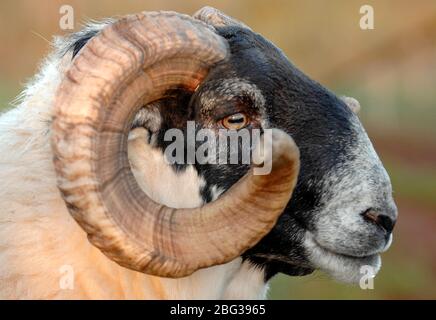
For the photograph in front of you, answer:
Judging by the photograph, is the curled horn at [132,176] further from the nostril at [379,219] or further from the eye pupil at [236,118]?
the nostril at [379,219]

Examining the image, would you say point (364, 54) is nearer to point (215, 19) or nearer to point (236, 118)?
point (215, 19)

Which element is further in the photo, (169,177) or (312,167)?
(169,177)

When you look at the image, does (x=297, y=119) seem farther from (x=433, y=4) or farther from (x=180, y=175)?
(x=433, y=4)

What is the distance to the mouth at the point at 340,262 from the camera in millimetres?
5281

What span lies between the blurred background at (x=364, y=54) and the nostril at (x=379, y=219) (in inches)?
520

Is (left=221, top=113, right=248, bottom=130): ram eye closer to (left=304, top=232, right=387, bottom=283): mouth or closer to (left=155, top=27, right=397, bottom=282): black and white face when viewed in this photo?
(left=155, top=27, right=397, bottom=282): black and white face

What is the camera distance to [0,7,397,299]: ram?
15.5ft

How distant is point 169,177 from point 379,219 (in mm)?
1344

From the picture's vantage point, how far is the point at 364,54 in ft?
79.0

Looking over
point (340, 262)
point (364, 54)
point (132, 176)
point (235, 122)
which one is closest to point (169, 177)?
point (132, 176)

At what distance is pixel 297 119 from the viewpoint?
5.26 m

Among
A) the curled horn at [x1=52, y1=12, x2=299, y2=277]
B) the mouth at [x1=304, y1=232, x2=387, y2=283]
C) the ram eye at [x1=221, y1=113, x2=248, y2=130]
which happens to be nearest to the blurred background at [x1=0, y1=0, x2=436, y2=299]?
the mouth at [x1=304, y1=232, x2=387, y2=283]

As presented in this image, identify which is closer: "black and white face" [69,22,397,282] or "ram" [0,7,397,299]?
"ram" [0,7,397,299]

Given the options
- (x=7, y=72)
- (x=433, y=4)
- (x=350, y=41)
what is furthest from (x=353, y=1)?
(x=7, y=72)
